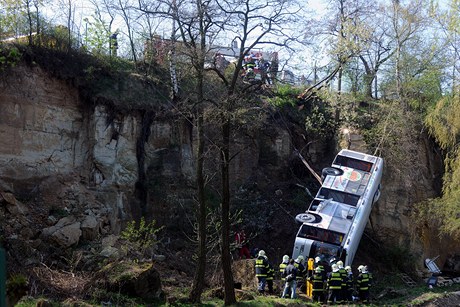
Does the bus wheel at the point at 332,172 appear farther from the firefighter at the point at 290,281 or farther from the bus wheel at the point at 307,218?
the firefighter at the point at 290,281

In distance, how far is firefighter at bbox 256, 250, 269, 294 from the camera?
60.5 ft

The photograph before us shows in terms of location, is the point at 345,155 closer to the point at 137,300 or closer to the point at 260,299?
the point at 260,299

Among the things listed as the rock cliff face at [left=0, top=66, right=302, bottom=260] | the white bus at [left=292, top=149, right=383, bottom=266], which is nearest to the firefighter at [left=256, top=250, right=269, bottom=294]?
the white bus at [left=292, top=149, right=383, bottom=266]

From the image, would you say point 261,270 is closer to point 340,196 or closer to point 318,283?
point 318,283

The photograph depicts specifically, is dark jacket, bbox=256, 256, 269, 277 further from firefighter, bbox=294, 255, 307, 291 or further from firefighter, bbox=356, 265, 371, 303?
firefighter, bbox=356, 265, 371, 303

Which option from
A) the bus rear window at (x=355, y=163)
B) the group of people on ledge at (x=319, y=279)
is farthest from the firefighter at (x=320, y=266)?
the bus rear window at (x=355, y=163)

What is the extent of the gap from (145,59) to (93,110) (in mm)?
4356

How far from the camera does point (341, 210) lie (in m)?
21.6

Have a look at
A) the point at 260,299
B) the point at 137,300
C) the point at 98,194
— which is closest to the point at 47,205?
the point at 98,194

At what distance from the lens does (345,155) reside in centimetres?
2378

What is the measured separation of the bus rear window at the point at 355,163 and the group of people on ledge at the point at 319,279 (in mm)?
5030

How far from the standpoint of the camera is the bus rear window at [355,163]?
917 inches

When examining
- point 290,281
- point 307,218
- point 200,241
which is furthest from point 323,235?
point 200,241

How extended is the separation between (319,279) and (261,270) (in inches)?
72.1
